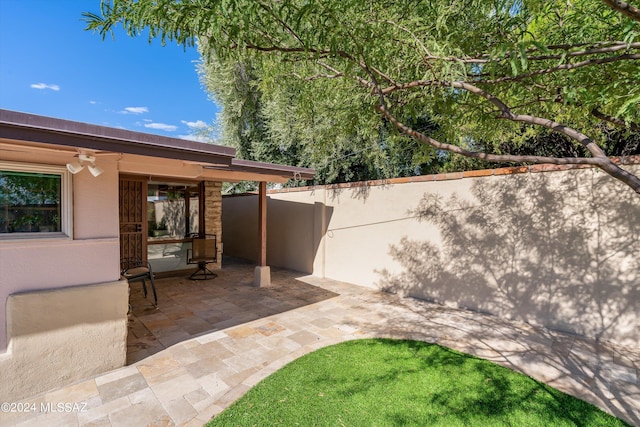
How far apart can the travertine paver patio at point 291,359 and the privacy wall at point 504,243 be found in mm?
476

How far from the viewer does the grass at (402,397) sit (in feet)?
9.66

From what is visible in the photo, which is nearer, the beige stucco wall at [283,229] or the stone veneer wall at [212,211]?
the beige stucco wall at [283,229]

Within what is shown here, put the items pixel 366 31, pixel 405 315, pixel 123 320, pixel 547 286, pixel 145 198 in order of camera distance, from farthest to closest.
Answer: pixel 145 198
pixel 405 315
pixel 547 286
pixel 123 320
pixel 366 31

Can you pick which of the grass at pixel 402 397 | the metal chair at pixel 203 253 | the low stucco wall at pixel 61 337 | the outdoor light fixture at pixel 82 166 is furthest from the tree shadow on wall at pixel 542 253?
the outdoor light fixture at pixel 82 166

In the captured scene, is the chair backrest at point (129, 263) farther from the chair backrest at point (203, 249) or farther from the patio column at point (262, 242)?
the patio column at point (262, 242)

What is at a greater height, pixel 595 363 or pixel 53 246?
pixel 53 246

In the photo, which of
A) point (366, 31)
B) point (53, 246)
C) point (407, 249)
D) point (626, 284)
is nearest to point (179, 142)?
point (53, 246)

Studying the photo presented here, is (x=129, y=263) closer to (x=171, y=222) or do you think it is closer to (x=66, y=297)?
(x=171, y=222)

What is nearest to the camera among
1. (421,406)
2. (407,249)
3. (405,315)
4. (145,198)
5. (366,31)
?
(366,31)

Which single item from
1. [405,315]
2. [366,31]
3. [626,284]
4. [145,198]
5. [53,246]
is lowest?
[405,315]

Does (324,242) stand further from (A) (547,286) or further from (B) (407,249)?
(A) (547,286)

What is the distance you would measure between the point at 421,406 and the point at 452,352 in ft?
4.93

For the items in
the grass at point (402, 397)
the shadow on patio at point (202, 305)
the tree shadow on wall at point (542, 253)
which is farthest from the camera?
the shadow on patio at point (202, 305)

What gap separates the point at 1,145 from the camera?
2.97 metres
